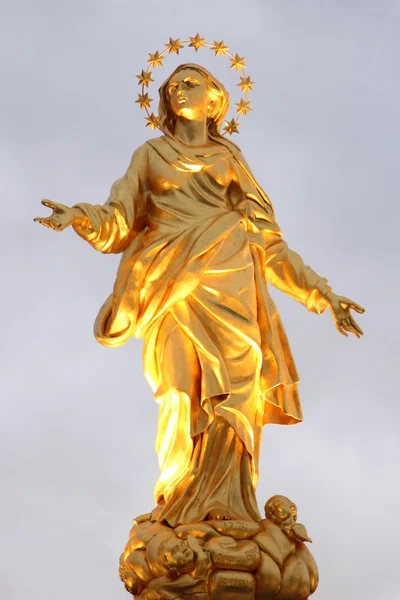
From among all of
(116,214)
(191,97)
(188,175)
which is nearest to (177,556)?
(116,214)

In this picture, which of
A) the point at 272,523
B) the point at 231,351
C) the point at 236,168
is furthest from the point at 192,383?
the point at 236,168

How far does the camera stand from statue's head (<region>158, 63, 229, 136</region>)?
38.4 feet

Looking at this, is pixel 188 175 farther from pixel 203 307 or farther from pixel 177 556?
pixel 177 556

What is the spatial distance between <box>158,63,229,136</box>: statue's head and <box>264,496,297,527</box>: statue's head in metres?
3.32

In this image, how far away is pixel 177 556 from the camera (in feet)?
31.5

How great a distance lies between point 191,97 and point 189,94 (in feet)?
0.10

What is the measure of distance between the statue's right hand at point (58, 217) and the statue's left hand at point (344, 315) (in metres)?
2.25

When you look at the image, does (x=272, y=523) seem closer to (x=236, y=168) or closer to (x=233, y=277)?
(x=233, y=277)

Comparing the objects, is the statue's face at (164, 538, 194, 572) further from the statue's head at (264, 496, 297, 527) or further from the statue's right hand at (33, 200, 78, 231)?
the statue's right hand at (33, 200, 78, 231)

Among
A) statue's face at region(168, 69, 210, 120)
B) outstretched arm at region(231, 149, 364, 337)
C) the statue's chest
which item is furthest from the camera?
statue's face at region(168, 69, 210, 120)

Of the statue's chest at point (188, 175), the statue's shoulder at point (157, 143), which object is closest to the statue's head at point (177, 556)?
the statue's chest at point (188, 175)

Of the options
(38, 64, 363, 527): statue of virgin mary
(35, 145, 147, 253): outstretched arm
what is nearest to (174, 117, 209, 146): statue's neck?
(38, 64, 363, 527): statue of virgin mary

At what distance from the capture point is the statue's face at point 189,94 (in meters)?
11.7

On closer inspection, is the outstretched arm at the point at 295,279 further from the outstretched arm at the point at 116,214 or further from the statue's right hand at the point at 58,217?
the statue's right hand at the point at 58,217
